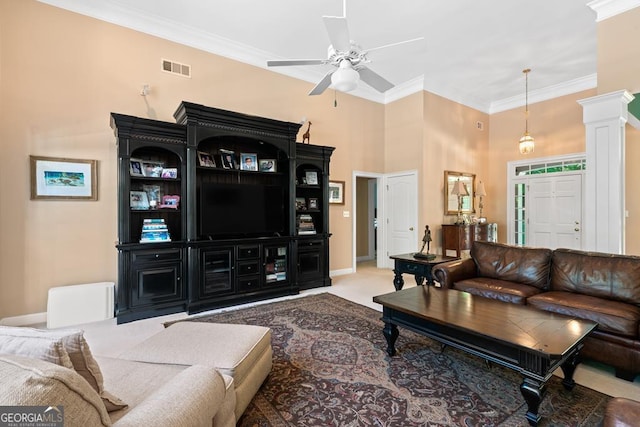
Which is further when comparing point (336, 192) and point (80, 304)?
point (336, 192)

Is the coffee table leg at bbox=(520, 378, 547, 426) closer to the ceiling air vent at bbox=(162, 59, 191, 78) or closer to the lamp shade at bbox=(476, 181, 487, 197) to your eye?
the ceiling air vent at bbox=(162, 59, 191, 78)

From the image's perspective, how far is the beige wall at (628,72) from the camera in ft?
11.4

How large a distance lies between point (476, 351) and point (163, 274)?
341cm

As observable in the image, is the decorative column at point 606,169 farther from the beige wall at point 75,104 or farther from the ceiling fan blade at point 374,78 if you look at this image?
the ceiling fan blade at point 374,78

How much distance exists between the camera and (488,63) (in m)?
5.32

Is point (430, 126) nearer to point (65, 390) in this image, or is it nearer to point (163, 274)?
point (163, 274)

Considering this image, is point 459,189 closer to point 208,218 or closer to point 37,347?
point 208,218

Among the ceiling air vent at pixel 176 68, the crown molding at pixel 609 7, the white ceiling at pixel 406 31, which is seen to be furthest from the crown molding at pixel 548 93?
the ceiling air vent at pixel 176 68

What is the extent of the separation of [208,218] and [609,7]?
5.63 m

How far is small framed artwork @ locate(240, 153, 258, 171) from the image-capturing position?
441 cm

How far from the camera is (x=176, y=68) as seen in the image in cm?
424

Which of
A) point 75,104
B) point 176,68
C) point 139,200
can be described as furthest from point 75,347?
point 176,68

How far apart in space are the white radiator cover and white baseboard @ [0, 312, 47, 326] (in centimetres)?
32

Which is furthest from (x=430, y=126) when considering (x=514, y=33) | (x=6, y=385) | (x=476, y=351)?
(x=6, y=385)
